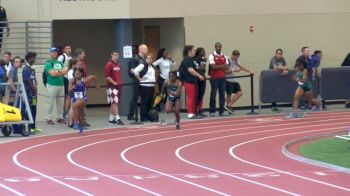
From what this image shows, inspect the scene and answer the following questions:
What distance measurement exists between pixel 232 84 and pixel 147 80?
350 cm

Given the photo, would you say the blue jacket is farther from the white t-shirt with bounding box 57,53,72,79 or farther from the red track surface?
the white t-shirt with bounding box 57,53,72,79

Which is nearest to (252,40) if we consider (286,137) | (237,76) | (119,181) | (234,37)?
(234,37)

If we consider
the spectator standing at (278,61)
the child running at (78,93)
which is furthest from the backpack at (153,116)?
the spectator standing at (278,61)

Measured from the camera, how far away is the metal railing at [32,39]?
2461 cm

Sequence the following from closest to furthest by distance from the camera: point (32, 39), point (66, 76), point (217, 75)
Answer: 1. point (66, 76)
2. point (217, 75)
3. point (32, 39)

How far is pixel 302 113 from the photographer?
24156mm

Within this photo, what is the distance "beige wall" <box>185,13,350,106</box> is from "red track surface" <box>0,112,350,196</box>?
5.55 meters

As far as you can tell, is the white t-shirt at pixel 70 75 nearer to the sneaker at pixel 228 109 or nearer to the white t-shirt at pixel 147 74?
the white t-shirt at pixel 147 74

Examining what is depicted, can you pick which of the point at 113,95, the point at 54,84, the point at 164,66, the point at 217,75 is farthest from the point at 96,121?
the point at 217,75

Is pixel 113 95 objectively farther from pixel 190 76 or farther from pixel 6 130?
pixel 6 130

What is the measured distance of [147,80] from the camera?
22.9m

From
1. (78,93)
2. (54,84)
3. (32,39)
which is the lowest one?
(78,93)

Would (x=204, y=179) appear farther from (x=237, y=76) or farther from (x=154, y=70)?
(x=237, y=76)

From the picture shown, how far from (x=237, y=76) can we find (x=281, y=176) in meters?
12.1
